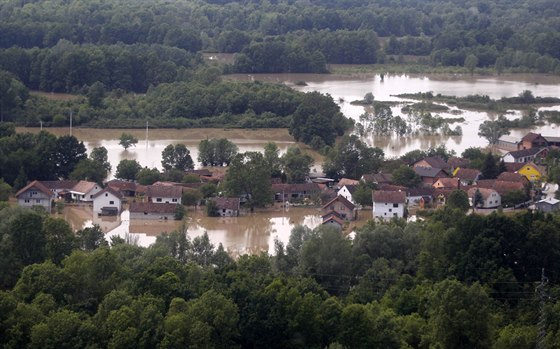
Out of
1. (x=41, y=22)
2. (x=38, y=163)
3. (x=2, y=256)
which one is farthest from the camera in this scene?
(x=41, y=22)

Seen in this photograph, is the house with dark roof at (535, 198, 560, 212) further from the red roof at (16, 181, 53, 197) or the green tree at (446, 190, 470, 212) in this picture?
the red roof at (16, 181, 53, 197)

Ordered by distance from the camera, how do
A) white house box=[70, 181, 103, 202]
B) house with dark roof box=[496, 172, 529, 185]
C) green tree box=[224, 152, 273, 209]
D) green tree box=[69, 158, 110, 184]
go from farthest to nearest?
house with dark roof box=[496, 172, 529, 185], green tree box=[69, 158, 110, 184], white house box=[70, 181, 103, 202], green tree box=[224, 152, 273, 209]

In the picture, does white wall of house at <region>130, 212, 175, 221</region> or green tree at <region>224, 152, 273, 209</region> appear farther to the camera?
green tree at <region>224, 152, 273, 209</region>

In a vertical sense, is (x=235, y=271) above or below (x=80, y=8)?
below

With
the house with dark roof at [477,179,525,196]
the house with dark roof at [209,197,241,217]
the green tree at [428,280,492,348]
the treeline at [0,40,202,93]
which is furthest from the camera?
the treeline at [0,40,202,93]

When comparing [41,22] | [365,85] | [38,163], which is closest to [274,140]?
[38,163]

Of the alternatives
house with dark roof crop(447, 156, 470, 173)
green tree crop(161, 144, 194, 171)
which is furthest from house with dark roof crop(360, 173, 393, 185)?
green tree crop(161, 144, 194, 171)

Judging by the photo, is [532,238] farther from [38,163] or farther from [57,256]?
[38,163]
